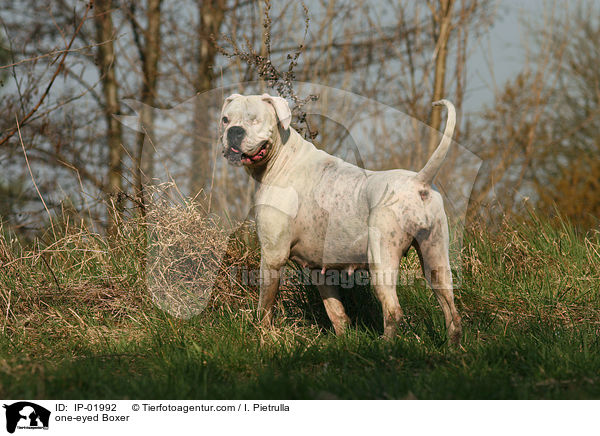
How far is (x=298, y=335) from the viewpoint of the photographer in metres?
4.53

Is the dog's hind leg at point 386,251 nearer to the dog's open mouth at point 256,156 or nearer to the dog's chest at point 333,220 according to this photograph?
the dog's chest at point 333,220

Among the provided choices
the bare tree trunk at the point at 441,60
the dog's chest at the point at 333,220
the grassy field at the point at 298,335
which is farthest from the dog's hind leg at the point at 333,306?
the bare tree trunk at the point at 441,60

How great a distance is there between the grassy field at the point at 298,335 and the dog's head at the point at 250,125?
4.35ft

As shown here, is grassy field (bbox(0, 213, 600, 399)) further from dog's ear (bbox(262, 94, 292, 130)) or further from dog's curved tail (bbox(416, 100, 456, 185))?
dog's ear (bbox(262, 94, 292, 130))

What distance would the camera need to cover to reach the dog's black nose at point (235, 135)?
416cm

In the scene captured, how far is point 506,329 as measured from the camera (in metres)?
4.48

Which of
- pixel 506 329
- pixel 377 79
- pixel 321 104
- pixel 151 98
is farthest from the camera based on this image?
pixel 151 98

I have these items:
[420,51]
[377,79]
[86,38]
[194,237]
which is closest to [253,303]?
[194,237]

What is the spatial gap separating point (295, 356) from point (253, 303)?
1.48 meters

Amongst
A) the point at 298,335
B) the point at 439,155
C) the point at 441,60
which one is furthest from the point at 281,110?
the point at 441,60

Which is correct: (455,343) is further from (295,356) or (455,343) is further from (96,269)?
(96,269)
